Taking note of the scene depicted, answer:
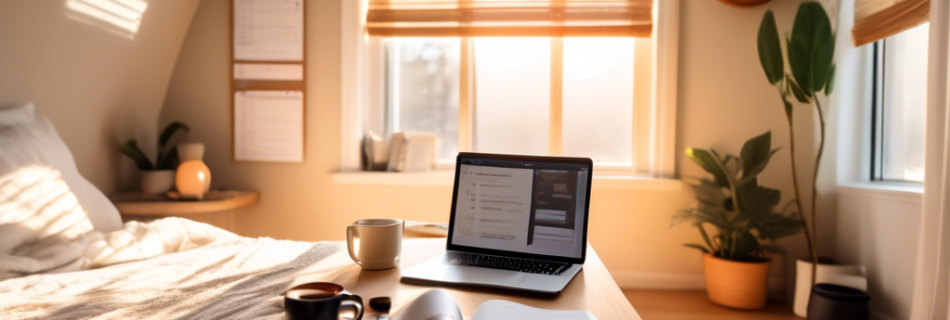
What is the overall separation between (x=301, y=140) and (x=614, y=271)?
1.96 m

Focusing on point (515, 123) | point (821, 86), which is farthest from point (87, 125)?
point (821, 86)

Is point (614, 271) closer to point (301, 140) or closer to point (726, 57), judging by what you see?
point (726, 57)

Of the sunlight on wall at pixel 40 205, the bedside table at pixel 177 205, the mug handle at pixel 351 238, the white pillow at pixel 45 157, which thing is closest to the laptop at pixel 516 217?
the mug handle at pixel 351 238

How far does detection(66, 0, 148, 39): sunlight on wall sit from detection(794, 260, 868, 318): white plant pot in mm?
3549

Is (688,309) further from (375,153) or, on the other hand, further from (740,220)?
(375,153)

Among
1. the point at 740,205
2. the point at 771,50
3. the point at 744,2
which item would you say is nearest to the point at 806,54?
the point at 771,50

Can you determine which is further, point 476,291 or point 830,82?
point 830,82

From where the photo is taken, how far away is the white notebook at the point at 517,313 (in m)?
0.83

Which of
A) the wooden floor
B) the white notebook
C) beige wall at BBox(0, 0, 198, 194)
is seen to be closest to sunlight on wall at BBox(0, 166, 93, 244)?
beige wall at BBox(0, 0, 198, 194)

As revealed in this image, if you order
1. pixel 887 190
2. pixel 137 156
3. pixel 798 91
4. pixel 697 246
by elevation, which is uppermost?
pixel 798 91

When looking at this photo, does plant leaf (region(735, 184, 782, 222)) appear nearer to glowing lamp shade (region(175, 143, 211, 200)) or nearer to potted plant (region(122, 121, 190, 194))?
glowing lamp shade (region(175, 143, 211, 200))

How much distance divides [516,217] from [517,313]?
44 centimetres

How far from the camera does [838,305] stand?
2.38 metres

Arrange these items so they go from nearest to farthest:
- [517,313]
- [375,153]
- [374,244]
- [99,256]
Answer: [517,313], [374,244], [99,256], [375,153]
